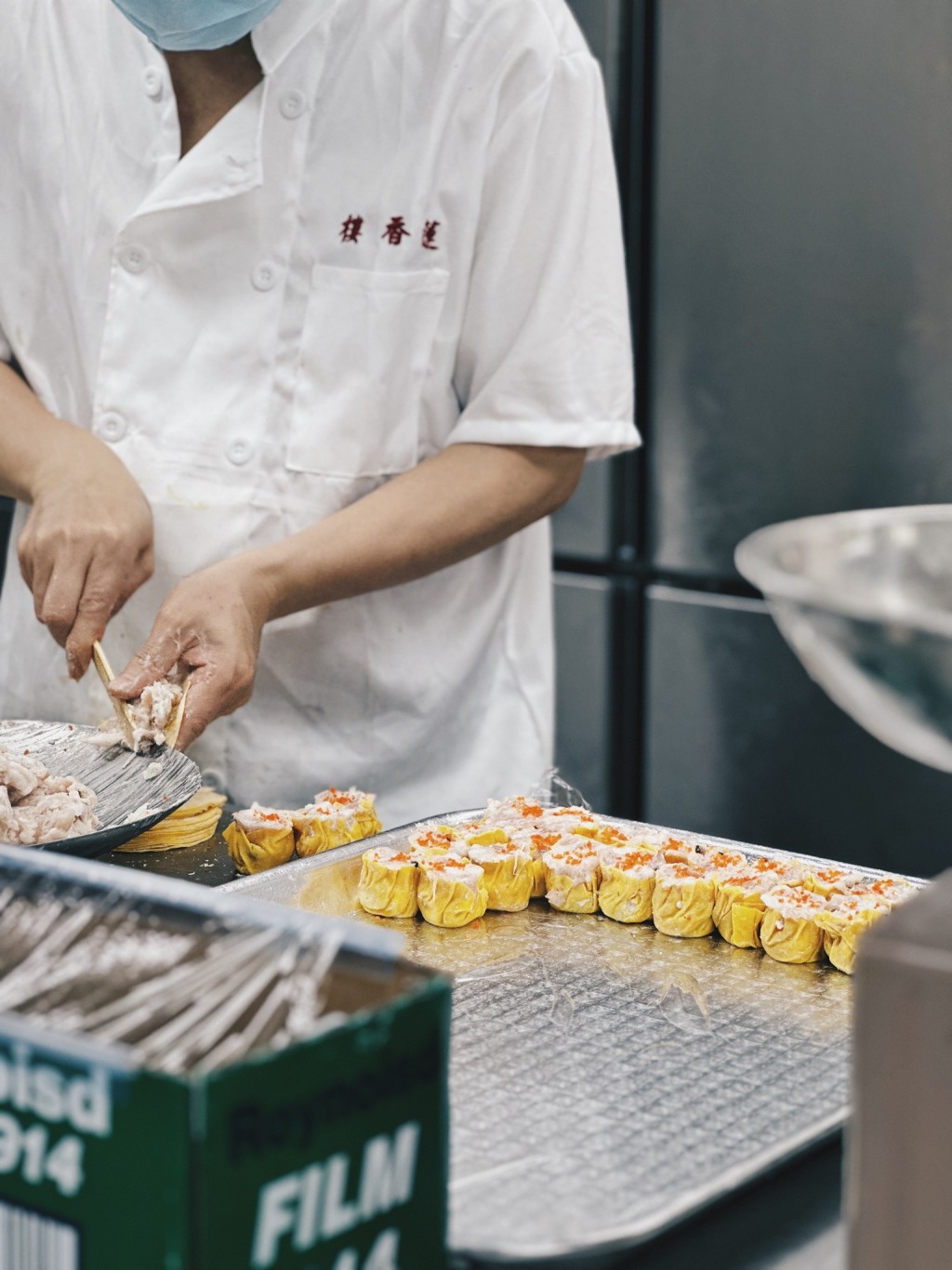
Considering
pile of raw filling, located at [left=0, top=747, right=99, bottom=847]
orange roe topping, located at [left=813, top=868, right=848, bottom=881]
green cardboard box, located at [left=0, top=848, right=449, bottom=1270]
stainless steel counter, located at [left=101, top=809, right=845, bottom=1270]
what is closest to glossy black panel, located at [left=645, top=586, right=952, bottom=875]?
orange roe topping, located at [left=813, top=868, right=848, bottom=881]

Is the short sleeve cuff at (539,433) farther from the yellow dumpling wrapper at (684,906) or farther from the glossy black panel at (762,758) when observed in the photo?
the glossy black panel at (762,758)

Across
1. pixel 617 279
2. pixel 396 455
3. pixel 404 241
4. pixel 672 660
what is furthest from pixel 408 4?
pixel 672 660

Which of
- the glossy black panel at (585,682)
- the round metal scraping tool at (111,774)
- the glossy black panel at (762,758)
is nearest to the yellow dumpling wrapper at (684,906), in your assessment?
the round metal scraping tool at (111,774)

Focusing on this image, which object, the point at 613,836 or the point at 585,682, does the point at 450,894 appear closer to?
the point at 613,836

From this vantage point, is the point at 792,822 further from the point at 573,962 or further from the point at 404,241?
the point at 573,962

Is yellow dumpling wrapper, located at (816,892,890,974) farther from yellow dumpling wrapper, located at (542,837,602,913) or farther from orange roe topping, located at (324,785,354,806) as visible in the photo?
orange roe topping, located at (324,785,354,806)

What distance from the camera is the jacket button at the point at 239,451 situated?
67.1 inches

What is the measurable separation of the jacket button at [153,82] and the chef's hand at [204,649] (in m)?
0.57

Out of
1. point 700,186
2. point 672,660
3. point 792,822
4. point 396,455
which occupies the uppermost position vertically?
point 700,186

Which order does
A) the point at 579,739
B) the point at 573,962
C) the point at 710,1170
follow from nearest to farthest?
the point at 710,1170 → the point at 573,962 → the point at 579,739

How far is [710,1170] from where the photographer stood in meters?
0.79

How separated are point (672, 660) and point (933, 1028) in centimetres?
236

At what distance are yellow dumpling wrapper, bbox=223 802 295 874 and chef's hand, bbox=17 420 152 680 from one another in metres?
0.29

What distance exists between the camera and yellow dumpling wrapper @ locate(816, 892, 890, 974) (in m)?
1.08
